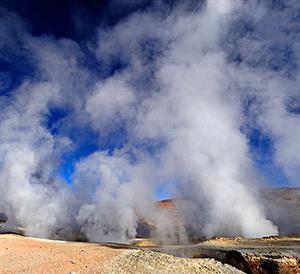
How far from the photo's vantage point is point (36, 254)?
1217 centimetres

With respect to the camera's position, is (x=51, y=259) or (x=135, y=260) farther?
(x=51, y=259)

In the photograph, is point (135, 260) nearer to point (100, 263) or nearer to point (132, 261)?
point (132, 261)

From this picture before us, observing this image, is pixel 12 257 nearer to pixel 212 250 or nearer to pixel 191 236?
pixel 212 250

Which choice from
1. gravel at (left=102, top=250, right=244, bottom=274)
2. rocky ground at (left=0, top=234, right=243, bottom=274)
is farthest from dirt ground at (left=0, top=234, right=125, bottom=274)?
gravel at (left=102, top=250, right=244, bottom=274)

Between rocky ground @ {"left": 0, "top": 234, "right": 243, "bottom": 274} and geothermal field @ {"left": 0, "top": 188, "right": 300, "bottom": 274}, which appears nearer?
rocky ground @ {"left": 0, "top": 234, "right": 243, "bottom": 274}

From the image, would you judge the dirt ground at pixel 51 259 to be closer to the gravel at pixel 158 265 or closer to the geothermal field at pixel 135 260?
the geothermal field at pixel 135 260

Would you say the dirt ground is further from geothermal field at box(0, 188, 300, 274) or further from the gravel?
the gravel

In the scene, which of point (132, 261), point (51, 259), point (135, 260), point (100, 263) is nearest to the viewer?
point (100, 263)

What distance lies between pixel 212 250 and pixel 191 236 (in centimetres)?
1444

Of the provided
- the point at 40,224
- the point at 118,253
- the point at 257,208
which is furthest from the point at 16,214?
the point at 257,208

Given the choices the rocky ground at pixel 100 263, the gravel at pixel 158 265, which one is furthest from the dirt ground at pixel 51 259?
the gravel at pixel 158 265

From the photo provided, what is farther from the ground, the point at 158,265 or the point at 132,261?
the point at 132,261

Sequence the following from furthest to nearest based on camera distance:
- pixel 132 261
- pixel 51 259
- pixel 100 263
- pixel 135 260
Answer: pixel 51 259
pixel 135 260
pixel 132 261
pixel 100 263

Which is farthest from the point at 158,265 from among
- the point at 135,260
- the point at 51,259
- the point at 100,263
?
the point at 51,259
